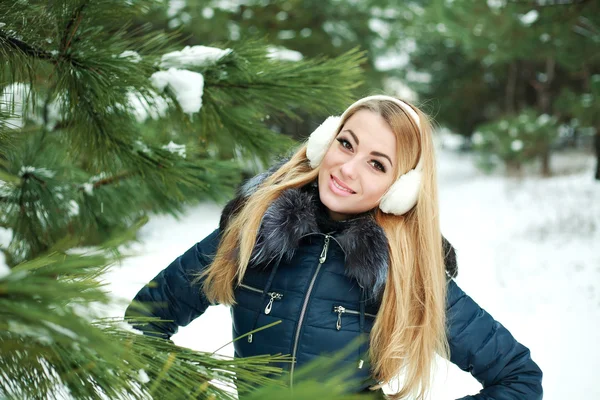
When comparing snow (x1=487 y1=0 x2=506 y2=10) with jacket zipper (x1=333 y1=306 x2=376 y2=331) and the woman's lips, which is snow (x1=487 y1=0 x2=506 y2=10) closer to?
the woman's lips

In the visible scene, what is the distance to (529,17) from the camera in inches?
299

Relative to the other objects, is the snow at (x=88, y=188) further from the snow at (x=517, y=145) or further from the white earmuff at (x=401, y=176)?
the snow at (x=517, y=145)

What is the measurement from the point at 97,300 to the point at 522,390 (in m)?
1.33

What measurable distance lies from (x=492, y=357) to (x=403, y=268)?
0.36 m

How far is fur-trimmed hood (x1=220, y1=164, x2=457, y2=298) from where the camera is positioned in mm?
1471

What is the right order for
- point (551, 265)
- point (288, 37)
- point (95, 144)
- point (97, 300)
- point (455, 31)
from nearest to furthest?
point (97, 300), point (95, 144), point (551, 265), point (288, 37), point (455, 31)

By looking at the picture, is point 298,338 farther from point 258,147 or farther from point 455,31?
point 455,31

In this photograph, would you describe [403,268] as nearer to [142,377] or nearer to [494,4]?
[142,377]

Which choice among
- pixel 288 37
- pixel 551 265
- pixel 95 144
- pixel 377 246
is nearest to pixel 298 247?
pixel 377 246

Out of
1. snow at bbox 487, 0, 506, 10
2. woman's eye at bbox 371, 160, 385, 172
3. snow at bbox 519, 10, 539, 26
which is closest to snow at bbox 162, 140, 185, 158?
woman's eye at bbox 371, 160, 385, 172

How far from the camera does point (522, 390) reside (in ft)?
4.77

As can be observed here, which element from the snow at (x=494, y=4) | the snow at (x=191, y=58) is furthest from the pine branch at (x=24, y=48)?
the snow at (x=494, y=4)

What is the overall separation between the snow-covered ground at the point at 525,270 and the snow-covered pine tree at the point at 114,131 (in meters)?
0.28

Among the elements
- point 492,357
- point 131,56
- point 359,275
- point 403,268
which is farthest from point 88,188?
point 492,357
